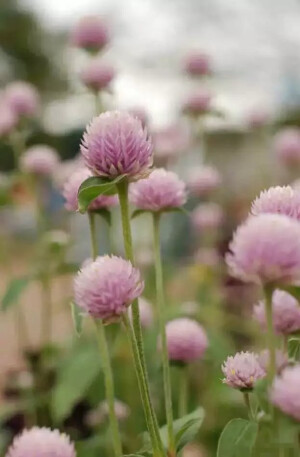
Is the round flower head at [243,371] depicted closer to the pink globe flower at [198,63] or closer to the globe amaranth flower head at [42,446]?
the globe amaranth flower head at [42,446]

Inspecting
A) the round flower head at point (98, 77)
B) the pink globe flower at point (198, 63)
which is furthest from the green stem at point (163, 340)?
the pink globe flower at point (198, 63)

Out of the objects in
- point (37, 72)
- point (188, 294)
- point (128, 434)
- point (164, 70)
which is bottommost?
point (128, 434)

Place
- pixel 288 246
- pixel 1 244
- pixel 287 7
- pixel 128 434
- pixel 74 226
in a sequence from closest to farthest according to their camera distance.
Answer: pixel 288 246 < pixel 128 434 < pixel 1 244 < pixel 74 226 < pixel 287 7

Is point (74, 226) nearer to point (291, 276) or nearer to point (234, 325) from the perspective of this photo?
point (234, 325)

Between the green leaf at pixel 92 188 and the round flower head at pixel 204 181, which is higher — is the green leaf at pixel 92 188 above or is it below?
below

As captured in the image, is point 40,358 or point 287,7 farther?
point 287,7

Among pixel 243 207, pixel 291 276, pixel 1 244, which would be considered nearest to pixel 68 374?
pixel 1 244

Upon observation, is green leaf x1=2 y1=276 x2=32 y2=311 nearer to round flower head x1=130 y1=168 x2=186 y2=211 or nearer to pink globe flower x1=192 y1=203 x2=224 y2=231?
round flower head x1=130 y1=168 x2=186 y2=211

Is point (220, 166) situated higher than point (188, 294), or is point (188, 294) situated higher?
point (220, 166)
